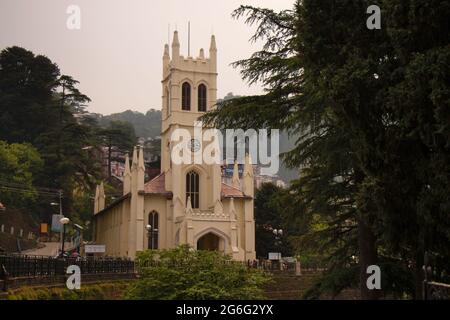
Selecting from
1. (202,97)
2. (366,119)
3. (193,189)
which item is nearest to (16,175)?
(193,189)

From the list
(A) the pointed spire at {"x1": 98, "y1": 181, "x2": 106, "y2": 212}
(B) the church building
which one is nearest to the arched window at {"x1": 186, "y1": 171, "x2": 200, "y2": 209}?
(B) the church building

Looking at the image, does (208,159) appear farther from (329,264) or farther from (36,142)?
(329,264)

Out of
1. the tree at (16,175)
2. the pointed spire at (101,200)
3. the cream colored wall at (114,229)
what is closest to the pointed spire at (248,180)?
the cream colored wall at (114,229)

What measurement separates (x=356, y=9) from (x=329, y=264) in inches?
333

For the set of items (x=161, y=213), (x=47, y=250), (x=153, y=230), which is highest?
(x=161, y=213)

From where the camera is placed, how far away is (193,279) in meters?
18.4

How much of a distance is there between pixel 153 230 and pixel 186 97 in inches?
482

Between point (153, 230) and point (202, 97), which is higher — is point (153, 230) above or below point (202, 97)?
below

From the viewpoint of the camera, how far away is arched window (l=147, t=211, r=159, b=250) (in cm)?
4988

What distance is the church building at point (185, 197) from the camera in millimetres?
48688

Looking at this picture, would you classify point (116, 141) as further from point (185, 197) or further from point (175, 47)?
point (185, 197)

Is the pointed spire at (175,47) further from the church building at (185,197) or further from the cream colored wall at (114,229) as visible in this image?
the cream colored wall at (114,229)

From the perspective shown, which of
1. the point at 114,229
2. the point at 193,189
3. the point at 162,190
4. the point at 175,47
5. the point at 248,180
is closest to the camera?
the point at 162,190
